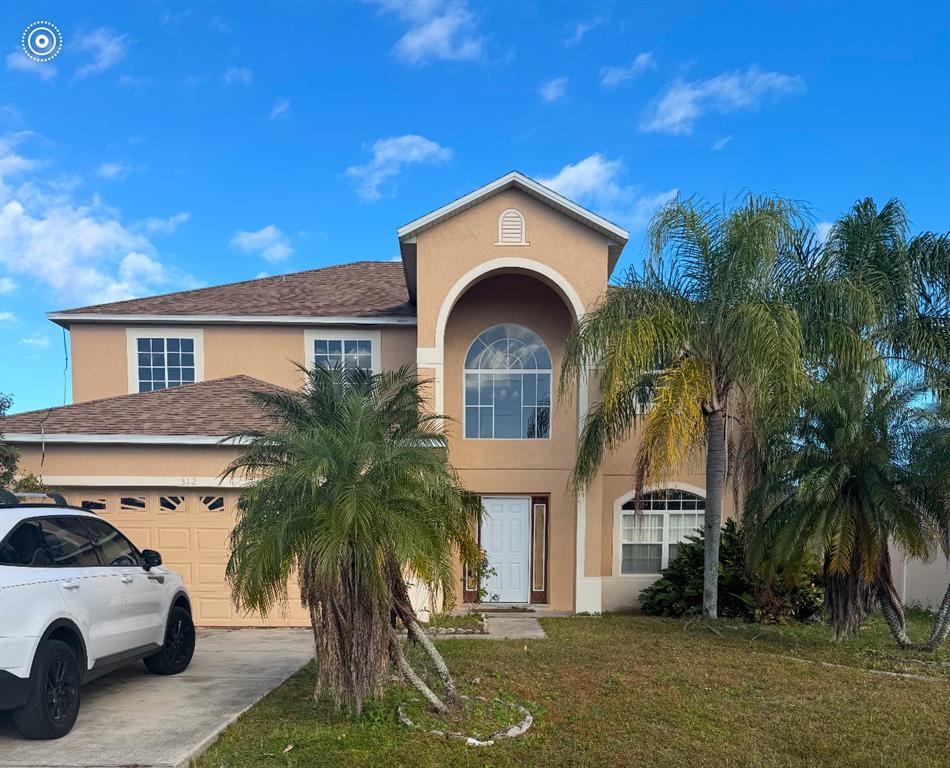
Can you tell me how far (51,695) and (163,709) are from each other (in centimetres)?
Answer: 120

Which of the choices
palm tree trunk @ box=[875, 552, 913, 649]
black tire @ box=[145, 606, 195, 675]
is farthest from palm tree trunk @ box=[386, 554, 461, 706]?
palm tree trunk @ box=[875, 552, 913, 649]

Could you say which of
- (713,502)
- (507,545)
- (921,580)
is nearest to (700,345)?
(713,502)

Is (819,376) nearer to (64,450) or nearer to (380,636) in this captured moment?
(380,636)

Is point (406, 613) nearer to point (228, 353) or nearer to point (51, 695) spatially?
point (51, 695)

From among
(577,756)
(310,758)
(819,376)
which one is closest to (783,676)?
(577,756)

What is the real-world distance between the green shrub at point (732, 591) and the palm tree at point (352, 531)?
22.3 ft

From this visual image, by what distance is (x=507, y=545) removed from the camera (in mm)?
12578

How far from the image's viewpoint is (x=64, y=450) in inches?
404

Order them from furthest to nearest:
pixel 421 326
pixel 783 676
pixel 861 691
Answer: pixel 421 326 → pixel 783 676 → pixel 861 691

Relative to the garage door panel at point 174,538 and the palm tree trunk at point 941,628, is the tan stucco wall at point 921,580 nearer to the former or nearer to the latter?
the palm tree trunk at point 941,628

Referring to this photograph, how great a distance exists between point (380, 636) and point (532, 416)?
7508 mm

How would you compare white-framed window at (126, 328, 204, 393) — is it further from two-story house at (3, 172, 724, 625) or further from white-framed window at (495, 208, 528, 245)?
white-framed window at (495, 208, 528, 245)

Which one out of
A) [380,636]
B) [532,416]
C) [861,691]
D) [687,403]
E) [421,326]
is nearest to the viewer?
[380,636]

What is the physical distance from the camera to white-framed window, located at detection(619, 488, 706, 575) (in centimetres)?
1286
